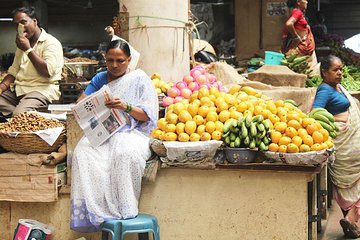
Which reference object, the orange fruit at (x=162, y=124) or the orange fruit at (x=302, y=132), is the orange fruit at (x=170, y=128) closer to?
the orange fruit at (x=162, y=124)

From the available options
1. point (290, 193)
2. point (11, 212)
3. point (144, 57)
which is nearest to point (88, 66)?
point (144, 57)

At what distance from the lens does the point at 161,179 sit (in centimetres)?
545

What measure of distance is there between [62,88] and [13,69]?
0.58m

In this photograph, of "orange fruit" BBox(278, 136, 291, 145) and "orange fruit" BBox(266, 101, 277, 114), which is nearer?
"orange fruit" BBox(278, 136, 291, 145)

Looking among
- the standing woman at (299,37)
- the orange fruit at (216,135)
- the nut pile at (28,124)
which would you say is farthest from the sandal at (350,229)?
the standing woman at (299,37)

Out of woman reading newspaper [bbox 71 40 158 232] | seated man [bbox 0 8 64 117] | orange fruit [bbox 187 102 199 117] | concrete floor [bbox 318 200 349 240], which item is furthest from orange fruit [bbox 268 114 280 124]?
seated man [bbox 0 8 64 117]

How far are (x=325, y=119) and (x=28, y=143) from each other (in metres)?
2.69

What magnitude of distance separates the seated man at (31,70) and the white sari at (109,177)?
1.26 meters

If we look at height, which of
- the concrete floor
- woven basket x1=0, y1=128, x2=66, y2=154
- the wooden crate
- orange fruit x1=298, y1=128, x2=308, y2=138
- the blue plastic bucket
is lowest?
the concrete floor

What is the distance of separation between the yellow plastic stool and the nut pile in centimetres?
110

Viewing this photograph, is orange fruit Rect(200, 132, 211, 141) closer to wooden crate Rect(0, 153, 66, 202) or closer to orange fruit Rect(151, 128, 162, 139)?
orange fruit Rect(151, 128, 162, 139)

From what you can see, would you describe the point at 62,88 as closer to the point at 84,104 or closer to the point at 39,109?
the point at 39,109

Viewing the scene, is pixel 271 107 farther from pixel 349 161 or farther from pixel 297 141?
pixel 349 161

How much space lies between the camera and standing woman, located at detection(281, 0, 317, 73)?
9.91 m
